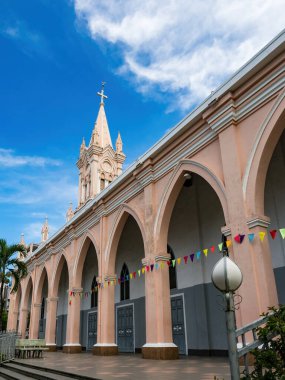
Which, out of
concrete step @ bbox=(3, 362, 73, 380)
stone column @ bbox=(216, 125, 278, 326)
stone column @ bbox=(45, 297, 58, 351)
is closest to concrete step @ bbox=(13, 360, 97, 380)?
concrete step @ bbox=(3, 362, 73, 380)

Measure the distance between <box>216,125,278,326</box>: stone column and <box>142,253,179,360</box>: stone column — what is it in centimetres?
301

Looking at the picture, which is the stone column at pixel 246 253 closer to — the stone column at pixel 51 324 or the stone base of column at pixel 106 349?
the stone base of column at pixel 106 349

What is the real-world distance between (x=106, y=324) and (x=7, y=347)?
13.1 ft

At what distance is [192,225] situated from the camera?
12812mm

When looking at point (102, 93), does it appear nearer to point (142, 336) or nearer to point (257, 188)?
point (142, 336)

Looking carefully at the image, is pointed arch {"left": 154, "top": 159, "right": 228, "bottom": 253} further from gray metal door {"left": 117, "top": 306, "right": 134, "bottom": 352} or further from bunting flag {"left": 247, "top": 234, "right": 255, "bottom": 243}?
gray metal door {"left": 117, "top": 306, "right": 134, "bottom": 352}

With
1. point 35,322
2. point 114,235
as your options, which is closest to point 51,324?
point 35,322

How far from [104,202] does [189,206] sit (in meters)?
3.49

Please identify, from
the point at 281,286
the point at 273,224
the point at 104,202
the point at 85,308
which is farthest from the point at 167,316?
the point at 85,308

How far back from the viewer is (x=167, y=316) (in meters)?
9.98

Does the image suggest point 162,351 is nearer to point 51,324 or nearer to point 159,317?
point 159,317

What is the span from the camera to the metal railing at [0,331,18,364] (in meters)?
13.1

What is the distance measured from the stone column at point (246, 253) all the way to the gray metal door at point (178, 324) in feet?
17.8

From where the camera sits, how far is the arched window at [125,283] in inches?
632
